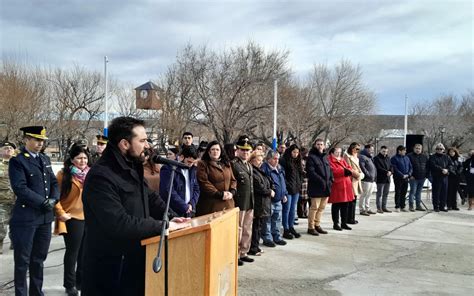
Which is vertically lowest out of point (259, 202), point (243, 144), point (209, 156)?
point (259, 202)

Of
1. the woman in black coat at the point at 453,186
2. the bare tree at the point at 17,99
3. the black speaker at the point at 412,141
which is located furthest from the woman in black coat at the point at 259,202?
the bare tree at the point at 17,99

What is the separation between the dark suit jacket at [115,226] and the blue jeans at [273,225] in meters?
4.84

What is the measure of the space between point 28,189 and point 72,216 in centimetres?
65

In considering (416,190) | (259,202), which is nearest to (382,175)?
(416,190)

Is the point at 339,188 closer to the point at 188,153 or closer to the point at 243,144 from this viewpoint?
the point at 243,144

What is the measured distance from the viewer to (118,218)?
8.24ft

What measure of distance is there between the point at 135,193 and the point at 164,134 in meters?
23.8

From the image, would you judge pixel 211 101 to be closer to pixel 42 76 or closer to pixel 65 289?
pixel 42 76

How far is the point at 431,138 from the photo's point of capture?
5200 cm

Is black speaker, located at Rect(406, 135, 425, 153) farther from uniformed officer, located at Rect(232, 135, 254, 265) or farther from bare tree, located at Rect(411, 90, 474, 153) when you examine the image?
bare tree, located at Rect(411, 90, 474, 153)

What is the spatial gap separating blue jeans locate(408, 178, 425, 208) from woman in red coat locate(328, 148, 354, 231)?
3835 mm

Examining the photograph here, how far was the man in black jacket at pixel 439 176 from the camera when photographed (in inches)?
483

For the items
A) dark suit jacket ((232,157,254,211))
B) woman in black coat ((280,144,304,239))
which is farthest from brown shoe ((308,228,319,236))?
dark suit jacket ((232,157,254,211))

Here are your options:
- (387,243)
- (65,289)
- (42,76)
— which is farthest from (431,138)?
(65,289)
